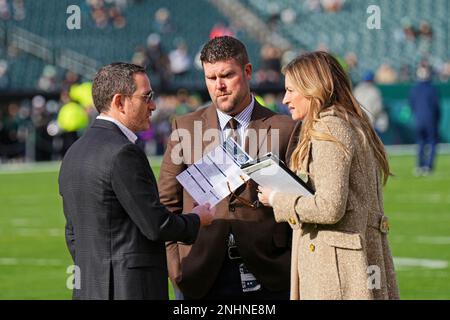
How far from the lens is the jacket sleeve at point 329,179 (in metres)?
5.03

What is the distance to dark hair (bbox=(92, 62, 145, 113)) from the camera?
5.31m

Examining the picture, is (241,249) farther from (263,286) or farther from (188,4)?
(188,4)

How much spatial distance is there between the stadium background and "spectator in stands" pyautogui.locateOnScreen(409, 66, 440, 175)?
1.56 feet

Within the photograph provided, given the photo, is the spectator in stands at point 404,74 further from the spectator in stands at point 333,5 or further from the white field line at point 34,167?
the white field line at point 34,167

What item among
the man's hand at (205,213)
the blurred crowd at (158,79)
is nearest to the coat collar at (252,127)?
the man's hand at (205,213)

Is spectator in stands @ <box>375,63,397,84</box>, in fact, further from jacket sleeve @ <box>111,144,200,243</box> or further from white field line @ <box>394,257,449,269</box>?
jacket sleeve @ <box>111,144,200,243</box>

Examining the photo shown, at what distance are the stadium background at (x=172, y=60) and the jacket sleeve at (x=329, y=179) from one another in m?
11.8

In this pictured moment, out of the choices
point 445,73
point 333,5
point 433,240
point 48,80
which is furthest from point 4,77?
point 433,240

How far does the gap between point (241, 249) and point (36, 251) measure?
849 centimetres

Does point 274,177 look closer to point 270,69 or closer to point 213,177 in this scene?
point 213,177

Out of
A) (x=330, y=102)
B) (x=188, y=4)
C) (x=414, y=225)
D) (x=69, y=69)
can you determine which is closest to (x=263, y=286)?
(x=330, y=102)

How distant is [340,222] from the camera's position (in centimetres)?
516

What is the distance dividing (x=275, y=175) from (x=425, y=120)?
65.6 ft
